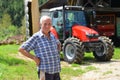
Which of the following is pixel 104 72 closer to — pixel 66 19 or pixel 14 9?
pixel 66 19

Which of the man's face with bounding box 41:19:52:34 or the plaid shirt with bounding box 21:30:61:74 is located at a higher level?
the man's face with bounding box 41:19:52:34

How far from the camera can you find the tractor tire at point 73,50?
49.2ft

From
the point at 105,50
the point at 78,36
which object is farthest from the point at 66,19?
the point at 105,50

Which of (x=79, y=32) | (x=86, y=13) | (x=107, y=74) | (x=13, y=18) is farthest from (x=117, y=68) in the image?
(x=13, y=18)

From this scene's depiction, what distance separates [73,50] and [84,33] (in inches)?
33.5

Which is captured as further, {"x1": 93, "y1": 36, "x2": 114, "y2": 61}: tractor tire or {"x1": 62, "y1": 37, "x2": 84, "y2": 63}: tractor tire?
{"x1": 93, "y1": 36, "x2": 114, "y2": 61}: tractor tire

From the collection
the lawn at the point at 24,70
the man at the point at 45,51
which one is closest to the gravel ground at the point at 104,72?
the lawn at the point at 24,70

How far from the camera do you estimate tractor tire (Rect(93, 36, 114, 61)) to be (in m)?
15.7

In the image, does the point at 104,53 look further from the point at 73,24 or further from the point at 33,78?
the point at 33,78

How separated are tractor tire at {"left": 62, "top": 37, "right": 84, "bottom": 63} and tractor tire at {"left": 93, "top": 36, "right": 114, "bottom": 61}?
3.64ft

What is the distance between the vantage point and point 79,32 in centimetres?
1608

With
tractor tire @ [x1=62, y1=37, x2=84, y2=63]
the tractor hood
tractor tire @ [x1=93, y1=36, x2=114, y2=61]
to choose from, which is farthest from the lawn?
tractor tire @ [x1=93, y1=36, x2=114, y2=61]

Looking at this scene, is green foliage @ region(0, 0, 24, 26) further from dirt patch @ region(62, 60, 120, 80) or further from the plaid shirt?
the plaid shirt

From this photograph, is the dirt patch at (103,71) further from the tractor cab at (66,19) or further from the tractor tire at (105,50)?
→ the tractor cab at (66,19)
